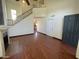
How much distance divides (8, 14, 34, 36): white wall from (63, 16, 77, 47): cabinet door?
3.77 metres

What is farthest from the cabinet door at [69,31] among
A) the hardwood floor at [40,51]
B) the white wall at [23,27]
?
the white wall at [23,27]

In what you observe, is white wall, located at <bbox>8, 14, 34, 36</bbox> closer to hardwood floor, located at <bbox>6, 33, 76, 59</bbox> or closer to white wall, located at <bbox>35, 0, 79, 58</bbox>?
white wall, located at <bbox>35, 0, 79, 58</bbox>

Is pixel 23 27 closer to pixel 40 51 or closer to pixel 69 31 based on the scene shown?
pixel 40 51

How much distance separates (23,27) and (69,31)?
4.28m

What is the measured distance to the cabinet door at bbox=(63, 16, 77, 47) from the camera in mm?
4502

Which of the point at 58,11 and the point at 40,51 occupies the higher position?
the point at 58,11

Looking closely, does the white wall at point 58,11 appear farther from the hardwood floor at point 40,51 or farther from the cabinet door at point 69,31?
the hardwood floor at point 40,51

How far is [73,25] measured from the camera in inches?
177

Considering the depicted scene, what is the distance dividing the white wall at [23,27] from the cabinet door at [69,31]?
377 cm

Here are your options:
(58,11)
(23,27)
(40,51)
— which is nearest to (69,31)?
A: (58,11)

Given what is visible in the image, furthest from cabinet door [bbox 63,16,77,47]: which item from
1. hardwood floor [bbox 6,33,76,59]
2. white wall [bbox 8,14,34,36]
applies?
white wall [bbox 8,14,34,36]

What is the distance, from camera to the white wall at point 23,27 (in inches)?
273

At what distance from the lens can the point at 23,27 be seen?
297 inches

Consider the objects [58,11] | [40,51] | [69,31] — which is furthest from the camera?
[58,11]
